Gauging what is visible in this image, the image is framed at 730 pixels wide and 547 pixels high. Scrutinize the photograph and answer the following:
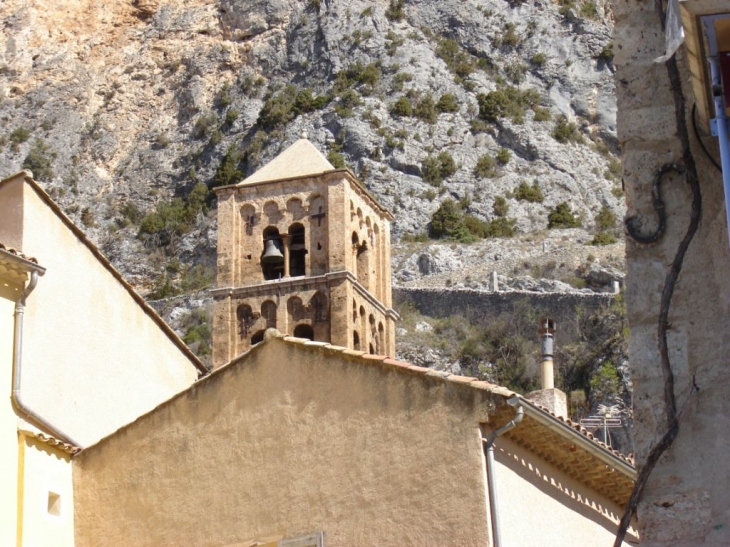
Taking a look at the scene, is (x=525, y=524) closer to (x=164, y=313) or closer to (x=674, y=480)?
(x=674, y=480)

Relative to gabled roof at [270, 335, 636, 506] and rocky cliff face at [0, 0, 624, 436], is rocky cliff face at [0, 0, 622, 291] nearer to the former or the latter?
rocky cliff face at [0, 0, 624, 436]

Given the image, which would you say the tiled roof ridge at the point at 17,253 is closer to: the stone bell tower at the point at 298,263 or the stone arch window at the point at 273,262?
the stone bell tower at the point at 298,263

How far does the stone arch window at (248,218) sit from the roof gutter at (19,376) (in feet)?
46.6

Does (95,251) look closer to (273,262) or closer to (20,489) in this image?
(20,489)

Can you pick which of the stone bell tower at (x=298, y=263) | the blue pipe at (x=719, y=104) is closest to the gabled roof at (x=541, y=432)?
the blue pipe at (x=719, y=104)

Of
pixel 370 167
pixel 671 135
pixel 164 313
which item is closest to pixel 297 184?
pixel 671 135

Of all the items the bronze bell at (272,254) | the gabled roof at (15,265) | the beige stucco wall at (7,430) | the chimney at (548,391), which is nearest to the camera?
the beige stucco wall at (7,430)

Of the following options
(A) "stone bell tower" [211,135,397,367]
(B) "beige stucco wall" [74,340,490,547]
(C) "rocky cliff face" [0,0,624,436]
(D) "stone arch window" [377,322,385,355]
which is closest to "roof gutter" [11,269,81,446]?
(B) "beige stucco wall" [74,340,490,547]

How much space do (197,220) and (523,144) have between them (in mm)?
17903

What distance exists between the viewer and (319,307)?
94.1ft

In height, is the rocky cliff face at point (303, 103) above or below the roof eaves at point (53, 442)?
above

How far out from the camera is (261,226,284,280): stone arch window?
29531mm

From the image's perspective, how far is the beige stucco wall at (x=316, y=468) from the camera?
42.5 feet

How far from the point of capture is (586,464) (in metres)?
14.4
